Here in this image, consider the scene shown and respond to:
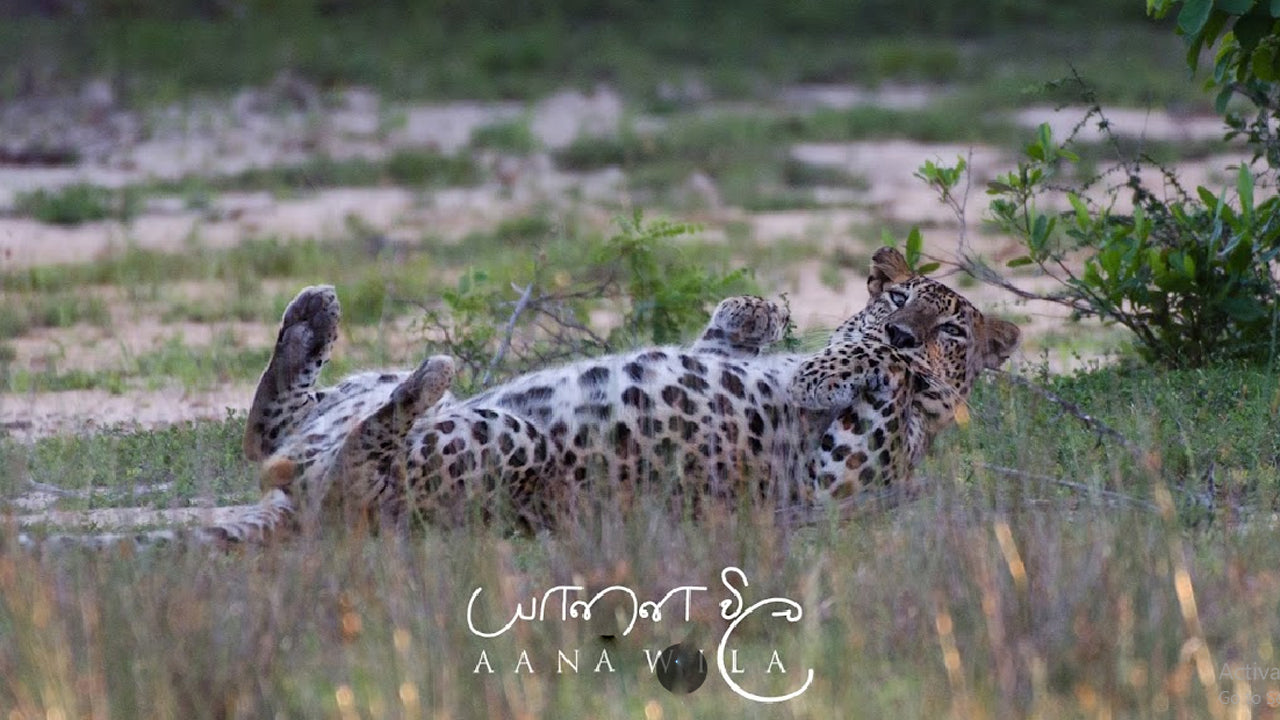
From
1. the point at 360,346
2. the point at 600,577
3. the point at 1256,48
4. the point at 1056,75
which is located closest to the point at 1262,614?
the point at 600,577

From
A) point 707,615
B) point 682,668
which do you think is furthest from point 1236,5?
point 682,668

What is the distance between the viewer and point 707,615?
13.9 ft

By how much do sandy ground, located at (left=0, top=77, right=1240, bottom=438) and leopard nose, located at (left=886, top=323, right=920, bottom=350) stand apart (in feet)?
7.97

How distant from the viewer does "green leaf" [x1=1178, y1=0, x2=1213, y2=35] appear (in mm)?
5922

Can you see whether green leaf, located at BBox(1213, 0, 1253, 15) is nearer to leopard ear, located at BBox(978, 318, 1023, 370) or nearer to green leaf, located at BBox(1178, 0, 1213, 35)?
green leaf, located at BBox(1178, 0, 1213, 35)

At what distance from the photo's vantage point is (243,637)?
3875 mm

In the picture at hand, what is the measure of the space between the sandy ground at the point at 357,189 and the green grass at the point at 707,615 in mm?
3434

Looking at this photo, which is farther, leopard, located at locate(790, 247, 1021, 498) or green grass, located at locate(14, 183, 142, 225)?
green grass, located at locate(14, 183, 142, 225)

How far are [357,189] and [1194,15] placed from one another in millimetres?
8230

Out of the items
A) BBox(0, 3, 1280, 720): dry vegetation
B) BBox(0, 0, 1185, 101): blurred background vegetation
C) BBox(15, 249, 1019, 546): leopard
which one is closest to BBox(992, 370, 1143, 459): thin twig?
BBox(0, 3, 1280, 720): dry vegetation

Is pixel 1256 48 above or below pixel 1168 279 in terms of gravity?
above

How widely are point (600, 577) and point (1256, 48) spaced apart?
354 cm

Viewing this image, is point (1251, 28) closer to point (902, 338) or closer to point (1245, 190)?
point (1245, 190)

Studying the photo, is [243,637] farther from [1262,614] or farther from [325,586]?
[1262,614]
